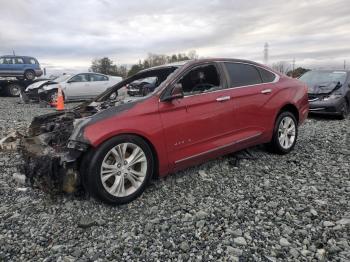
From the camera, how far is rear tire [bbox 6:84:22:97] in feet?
60.2

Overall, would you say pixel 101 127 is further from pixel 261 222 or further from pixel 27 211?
pixel 261 222

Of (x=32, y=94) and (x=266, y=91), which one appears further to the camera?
(x=32, y=94)

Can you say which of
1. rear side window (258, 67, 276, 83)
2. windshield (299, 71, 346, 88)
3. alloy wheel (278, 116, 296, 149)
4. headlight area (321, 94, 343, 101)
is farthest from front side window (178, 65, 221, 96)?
windshield (299, 71, 346, 88)

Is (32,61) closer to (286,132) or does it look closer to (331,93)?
(331,93)

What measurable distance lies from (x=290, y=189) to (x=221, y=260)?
5.53 feet

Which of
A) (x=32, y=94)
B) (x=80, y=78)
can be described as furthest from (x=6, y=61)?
(x=80, y=78)

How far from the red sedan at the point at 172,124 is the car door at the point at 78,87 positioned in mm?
10414

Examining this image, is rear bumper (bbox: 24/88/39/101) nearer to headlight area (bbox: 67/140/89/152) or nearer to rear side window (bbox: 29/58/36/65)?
rear side window (bbox: 29/58/36/65)

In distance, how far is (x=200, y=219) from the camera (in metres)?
3.24

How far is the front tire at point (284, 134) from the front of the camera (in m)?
5.08

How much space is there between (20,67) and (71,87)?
285 inches

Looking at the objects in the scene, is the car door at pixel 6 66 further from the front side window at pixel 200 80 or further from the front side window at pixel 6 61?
the front side window at pixel 200 80

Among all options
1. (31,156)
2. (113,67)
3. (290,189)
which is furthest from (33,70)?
(113,67)

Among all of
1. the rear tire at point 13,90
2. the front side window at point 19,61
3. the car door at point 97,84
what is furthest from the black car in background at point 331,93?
the front side window at point 19,61
